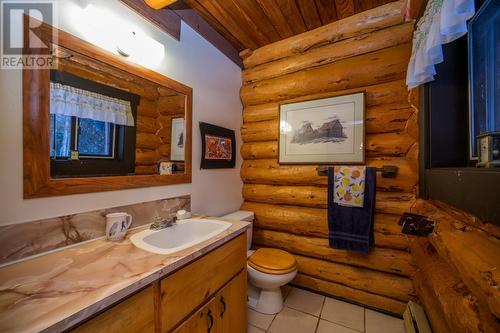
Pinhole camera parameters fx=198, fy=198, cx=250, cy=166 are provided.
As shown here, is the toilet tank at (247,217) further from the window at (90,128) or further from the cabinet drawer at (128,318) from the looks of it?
the cabinet drawer at (128,318)

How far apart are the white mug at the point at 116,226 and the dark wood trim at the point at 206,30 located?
1613 millimetres

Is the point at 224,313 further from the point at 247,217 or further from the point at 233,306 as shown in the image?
the point at 247,217

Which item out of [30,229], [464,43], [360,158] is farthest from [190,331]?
[464,43]

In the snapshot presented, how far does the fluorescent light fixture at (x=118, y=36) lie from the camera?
1.09 meters

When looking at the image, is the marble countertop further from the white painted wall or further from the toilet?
the toilet

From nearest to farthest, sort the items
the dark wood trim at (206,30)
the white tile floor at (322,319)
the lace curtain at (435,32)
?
the lace curtain at (435,32) → the white tile floor at (322,319) → the dark wood trim at (206,30)

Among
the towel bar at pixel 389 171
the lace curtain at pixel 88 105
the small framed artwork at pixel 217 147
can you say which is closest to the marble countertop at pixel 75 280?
the lace curtain at pixel 88 105

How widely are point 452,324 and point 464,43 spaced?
1.51 metres

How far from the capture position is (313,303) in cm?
184

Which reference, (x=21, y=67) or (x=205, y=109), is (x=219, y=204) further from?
(x=21, y=67)

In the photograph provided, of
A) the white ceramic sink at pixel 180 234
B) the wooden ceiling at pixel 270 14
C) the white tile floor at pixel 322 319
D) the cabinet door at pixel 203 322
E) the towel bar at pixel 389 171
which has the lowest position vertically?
the white tile floor at pixel 322 319

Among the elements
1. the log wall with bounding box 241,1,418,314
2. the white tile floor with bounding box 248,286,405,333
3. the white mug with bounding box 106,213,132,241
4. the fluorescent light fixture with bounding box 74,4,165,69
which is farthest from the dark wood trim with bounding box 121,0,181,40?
the white tile floor with bounding box 248,286,405,333

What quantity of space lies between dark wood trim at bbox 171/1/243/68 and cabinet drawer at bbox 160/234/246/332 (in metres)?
1.85

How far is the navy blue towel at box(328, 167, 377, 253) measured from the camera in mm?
1696
